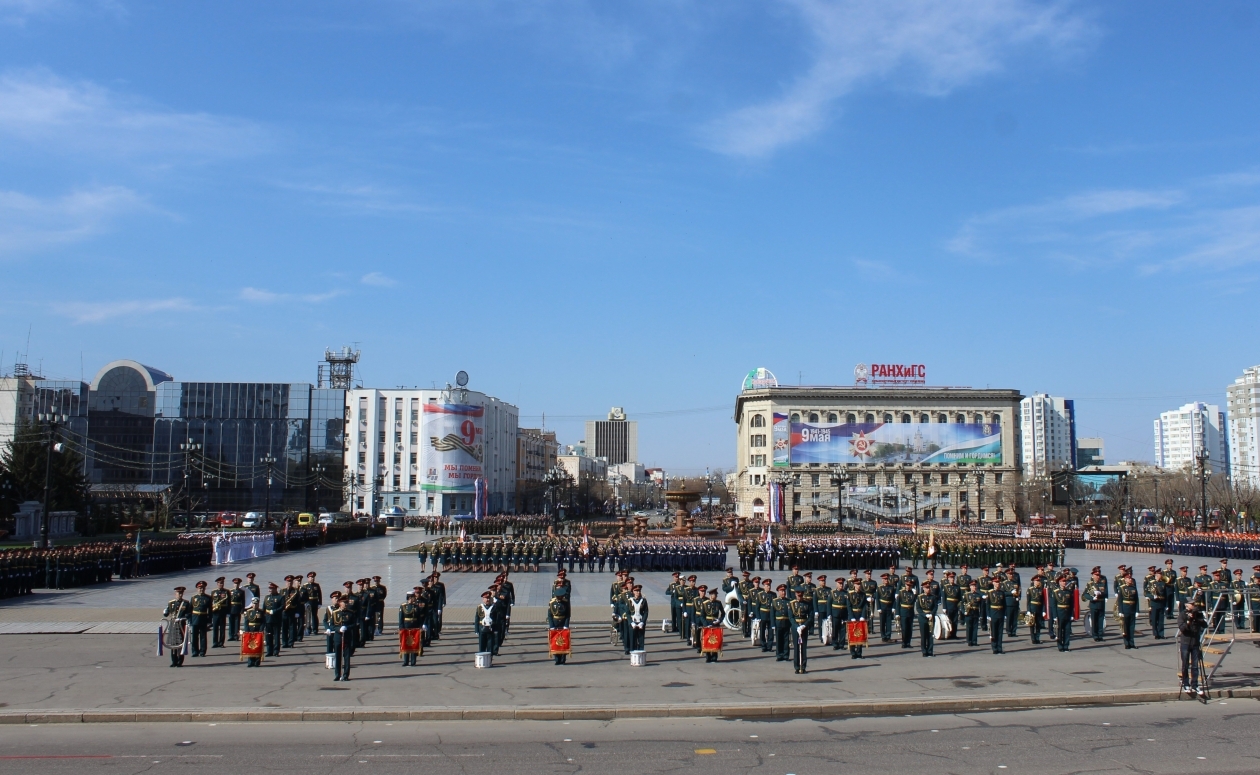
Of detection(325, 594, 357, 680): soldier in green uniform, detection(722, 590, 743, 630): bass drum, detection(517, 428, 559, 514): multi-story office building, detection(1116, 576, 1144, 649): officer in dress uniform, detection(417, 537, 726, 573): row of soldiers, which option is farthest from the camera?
detection(517, 428, 559, 514): multi-story office building

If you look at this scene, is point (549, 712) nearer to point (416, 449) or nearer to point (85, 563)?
point (85, 563)

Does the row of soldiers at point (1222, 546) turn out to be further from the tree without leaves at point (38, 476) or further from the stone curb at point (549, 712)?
the tree without leaves at point (38, 476)

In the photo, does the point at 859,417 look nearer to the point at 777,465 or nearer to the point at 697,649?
the point at 777,465

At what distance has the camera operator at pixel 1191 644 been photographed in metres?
13.6

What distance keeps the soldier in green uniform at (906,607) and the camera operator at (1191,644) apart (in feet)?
16.8

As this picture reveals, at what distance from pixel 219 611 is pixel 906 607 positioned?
1349 cm

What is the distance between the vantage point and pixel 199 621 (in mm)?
17609

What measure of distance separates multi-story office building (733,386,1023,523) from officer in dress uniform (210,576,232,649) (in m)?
90.2

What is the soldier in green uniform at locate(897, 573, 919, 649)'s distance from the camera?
60.4ft

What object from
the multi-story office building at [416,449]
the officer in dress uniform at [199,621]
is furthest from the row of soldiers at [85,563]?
the multi-story office building at [416,449]

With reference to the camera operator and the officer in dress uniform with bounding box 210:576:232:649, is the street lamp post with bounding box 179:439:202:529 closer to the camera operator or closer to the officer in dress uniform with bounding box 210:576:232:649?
the officer in dress uniform with bounding box 210:576:232:649

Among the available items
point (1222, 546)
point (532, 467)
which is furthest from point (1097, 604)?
point (532, 467)

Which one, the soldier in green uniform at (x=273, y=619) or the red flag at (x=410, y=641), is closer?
the red flag at (x=410, y=641)

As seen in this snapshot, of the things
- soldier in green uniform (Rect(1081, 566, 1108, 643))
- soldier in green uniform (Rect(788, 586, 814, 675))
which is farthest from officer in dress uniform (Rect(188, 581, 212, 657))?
soldier in green uniform (Rect(1081, 566, 1108, 643))
